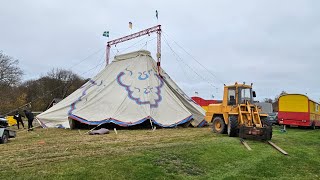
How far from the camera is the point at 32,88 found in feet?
186

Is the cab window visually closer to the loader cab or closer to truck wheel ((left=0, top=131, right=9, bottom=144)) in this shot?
the loader cab

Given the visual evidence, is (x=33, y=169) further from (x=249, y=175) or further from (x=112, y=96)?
(x=112, y=96)

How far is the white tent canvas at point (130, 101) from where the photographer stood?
53.9 ft

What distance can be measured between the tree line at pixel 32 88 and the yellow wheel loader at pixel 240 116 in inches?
942

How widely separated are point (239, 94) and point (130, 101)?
255 inches

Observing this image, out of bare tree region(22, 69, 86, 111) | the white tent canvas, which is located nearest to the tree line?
bare tree region(22, 69, 86, 111)

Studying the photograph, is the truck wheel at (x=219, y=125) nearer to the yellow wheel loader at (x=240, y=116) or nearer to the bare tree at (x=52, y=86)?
the yellow wheel loader at (x=240, y=116)

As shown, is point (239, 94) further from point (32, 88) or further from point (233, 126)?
point (32, 88)

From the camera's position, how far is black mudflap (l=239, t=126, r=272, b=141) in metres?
11.1

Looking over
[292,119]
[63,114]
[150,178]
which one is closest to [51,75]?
[63,114]

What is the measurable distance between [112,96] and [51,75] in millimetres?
47014

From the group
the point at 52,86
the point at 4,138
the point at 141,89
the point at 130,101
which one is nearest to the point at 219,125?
the point at 130,101

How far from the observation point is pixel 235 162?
7.79 meters

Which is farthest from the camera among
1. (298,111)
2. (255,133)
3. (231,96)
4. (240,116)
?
(298,111)
